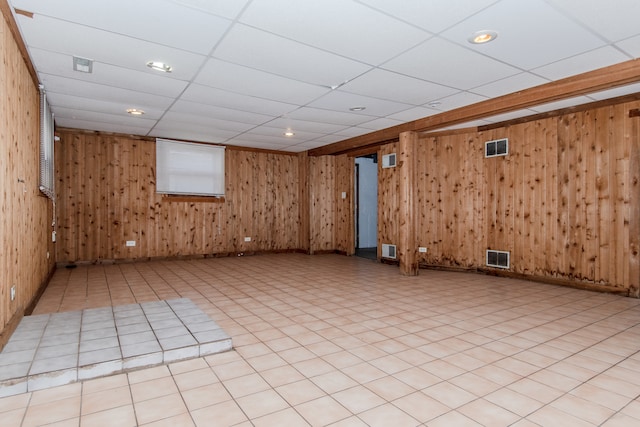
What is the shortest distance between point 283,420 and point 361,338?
4.38 ft

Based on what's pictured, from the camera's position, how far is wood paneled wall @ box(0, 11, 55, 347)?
2752 millimetres

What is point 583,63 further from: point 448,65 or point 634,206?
point 634,206

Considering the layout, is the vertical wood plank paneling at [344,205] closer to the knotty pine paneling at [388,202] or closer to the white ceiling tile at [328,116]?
the knotty pine paneling at [388,202]

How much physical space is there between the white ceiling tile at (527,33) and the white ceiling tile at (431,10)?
11cm

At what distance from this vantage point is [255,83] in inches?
165

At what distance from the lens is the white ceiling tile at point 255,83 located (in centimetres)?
380

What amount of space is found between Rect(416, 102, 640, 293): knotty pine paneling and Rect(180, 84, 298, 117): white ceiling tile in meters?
3.25

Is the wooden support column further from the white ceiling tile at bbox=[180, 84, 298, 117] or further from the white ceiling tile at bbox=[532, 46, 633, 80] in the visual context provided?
the white ceiling tile at bbox=[532, 46, 633, 80]

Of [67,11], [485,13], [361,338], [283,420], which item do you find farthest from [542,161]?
[67,11]

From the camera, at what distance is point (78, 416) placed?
1967 millimetres

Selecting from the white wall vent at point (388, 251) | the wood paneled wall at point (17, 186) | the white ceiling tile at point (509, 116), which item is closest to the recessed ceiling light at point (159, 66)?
the wood paneled wall at point (17, 186)

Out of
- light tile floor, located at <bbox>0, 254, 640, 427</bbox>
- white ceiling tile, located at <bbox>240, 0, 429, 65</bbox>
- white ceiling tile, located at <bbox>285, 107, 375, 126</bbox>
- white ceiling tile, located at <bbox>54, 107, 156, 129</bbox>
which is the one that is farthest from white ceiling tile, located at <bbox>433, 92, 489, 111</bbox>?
white ceiling tile, located at <bbox>54, 107, 156, 129</bbox>

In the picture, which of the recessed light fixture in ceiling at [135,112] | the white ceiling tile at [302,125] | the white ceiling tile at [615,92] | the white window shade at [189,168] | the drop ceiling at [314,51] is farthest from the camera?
the white window shade at [189,168]

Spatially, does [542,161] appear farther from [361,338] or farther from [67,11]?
[67,11]
